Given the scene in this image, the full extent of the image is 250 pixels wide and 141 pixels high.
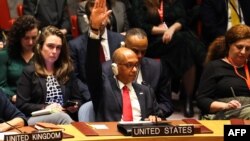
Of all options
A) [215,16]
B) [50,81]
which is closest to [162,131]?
[50,81]

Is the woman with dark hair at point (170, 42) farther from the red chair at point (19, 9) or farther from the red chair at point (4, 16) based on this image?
the red chair at point (4, 16)

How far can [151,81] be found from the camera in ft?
14.9

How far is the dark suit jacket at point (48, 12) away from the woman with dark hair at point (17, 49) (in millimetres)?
704

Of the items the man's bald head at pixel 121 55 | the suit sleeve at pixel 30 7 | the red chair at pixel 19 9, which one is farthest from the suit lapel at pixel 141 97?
the red chair at pixel 19 9

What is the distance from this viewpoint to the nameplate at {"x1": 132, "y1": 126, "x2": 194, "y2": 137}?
3.15 meters

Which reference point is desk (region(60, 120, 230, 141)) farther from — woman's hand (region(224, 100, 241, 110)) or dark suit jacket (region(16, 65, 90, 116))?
dark suit jacket (region(16, 65, 90, 116))

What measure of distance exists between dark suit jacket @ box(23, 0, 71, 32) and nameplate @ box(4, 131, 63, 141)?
272cm

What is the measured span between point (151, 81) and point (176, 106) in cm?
149

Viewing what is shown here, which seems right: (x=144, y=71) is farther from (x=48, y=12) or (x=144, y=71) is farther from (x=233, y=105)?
(x=48, y=12)

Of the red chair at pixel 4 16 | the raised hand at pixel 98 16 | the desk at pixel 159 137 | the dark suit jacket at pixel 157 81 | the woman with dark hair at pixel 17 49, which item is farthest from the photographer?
the red chair at pixel 4 16

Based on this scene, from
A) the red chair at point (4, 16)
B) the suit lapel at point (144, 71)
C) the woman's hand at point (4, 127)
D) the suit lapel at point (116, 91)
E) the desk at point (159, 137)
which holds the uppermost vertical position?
the red chair at point (4, 16)

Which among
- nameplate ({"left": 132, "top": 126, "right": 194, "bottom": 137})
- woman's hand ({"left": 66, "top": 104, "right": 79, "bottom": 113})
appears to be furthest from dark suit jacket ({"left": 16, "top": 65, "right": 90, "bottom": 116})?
nameplate ({"left": 132, "top": 126, "right": 194, "bottom": 137})

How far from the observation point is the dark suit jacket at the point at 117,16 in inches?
222

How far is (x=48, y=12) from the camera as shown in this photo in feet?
18.5
